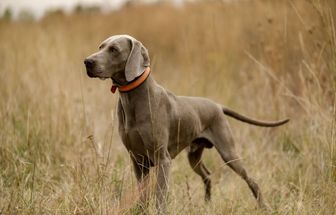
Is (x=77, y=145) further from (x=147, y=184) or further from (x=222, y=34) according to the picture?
(x=222, y=34)

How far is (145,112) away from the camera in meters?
3.88

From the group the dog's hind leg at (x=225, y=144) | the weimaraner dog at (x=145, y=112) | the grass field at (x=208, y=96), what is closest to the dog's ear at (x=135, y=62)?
the weimaraner dog at (x=145, y=112)

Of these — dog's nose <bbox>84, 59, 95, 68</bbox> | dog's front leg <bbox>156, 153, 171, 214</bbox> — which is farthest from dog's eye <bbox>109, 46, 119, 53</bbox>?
dog's front leg <bbox>156, 153, 171, 214</bbox>

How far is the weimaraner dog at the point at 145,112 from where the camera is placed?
3.73 meters

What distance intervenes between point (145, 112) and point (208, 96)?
10.4 ft

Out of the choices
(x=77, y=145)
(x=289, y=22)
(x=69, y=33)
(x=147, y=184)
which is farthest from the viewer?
(x=69, y=33)

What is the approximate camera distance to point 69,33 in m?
11.3

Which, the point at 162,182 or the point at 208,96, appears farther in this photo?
the point at 208,96

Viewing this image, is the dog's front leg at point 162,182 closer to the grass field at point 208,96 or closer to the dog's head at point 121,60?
the grass field at point 208,96

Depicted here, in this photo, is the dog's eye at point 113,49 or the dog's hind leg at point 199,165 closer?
the dog's eye at point 113,49

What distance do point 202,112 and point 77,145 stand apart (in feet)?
4.07

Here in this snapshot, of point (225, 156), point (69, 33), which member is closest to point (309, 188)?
point (225, 156)

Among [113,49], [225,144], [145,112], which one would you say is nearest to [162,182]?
[145,112]

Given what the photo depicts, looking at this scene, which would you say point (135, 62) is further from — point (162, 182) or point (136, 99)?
point (162, 182)
